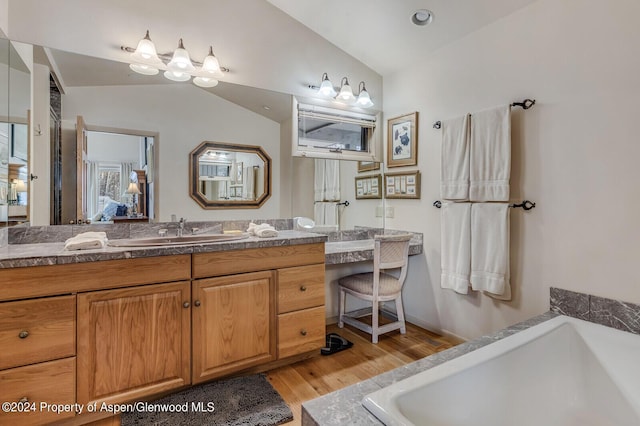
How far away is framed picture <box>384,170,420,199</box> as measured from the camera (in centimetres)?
280

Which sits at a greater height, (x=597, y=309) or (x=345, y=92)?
(x=345, y=92)

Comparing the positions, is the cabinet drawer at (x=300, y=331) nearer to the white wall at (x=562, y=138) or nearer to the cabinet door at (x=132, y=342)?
the cabinet door at (x=132, y=342)

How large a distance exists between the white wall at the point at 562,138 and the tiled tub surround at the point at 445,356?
0.25ft

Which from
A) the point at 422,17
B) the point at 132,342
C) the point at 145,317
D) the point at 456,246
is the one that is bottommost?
the point at 132,342

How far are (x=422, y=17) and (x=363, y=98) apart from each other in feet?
2.66

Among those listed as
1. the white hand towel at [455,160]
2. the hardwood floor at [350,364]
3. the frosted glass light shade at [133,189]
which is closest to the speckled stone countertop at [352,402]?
the hardwood floor at [350,364]

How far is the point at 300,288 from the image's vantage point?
83.4 inches

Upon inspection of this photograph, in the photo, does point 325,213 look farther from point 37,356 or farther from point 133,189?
point 37,356

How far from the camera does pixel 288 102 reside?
8.81ft

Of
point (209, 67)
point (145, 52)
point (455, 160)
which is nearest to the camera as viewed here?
point (145, 52)

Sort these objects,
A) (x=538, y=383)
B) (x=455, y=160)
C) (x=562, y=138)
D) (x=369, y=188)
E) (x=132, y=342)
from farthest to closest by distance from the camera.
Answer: (x=369, y=188), (x=455, y=160), (x=562, y=138), (x=132, y=342), (x=538, y=383)

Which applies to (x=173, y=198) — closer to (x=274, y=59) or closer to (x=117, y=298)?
(x=117, y=298)

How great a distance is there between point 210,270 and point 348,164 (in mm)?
1765

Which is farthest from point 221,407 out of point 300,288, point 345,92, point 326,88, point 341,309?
point 345,92
